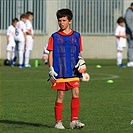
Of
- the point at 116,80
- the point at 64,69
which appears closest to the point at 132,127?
the point at 64,69

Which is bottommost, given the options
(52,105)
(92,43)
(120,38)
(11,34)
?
(52,105)

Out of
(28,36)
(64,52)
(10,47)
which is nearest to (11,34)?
(10,47)

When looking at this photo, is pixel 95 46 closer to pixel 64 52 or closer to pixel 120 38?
pixel 120 38

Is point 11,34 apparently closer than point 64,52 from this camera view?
No

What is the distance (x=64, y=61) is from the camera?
424 inches

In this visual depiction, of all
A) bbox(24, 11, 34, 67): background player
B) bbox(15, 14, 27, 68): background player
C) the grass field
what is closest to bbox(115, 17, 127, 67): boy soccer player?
bbox(24, 11, 34, 67): background player

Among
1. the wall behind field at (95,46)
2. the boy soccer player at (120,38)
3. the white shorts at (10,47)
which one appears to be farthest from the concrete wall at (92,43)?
the boy soccer player at (120,38)

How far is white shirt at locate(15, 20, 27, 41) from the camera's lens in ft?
91.5

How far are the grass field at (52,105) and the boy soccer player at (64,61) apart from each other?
399 mm

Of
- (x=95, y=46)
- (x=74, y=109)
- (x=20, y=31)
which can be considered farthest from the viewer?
(x=95, y=46)

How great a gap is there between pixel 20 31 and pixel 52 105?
45.9 feet

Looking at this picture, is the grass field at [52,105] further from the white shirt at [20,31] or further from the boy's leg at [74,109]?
the white shirt at [20,31]

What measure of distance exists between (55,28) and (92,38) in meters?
1.79

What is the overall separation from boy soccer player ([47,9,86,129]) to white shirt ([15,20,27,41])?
17.2m
